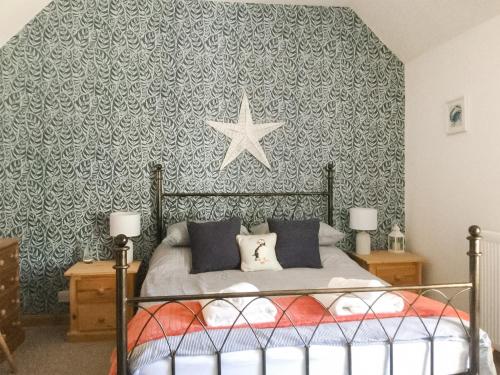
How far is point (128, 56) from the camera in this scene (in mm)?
3547

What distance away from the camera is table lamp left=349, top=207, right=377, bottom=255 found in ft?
11.6

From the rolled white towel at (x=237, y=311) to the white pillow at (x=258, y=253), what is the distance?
3.32 feet

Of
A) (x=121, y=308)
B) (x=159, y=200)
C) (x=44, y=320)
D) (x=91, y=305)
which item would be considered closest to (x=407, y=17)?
(x=159, y=200)

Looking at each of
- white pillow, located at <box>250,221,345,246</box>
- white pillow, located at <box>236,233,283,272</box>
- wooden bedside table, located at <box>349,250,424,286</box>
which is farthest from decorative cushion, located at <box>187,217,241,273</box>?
wooden bedside table, located at <box>349,250,424,286</box>

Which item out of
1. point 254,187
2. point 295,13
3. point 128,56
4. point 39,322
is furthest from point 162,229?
point 295,13

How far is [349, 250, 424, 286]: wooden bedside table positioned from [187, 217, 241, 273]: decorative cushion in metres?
1.20

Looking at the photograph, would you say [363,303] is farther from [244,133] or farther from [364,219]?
[244,133]

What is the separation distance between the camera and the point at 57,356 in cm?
289

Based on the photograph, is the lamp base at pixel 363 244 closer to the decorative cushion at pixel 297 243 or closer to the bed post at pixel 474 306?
the decorative cushion at pixel 297 243

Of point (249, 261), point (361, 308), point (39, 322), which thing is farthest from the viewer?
point (39, 322)

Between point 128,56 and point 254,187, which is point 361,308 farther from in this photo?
point 128,56

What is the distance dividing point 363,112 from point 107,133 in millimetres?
2343

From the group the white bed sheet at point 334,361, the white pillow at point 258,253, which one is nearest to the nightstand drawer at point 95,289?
the white pillow at point 258,253

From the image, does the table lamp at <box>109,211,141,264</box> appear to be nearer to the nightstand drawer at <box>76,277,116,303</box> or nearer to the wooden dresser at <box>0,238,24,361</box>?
the nightstand drawer at <box>76,277,116,303</box>
